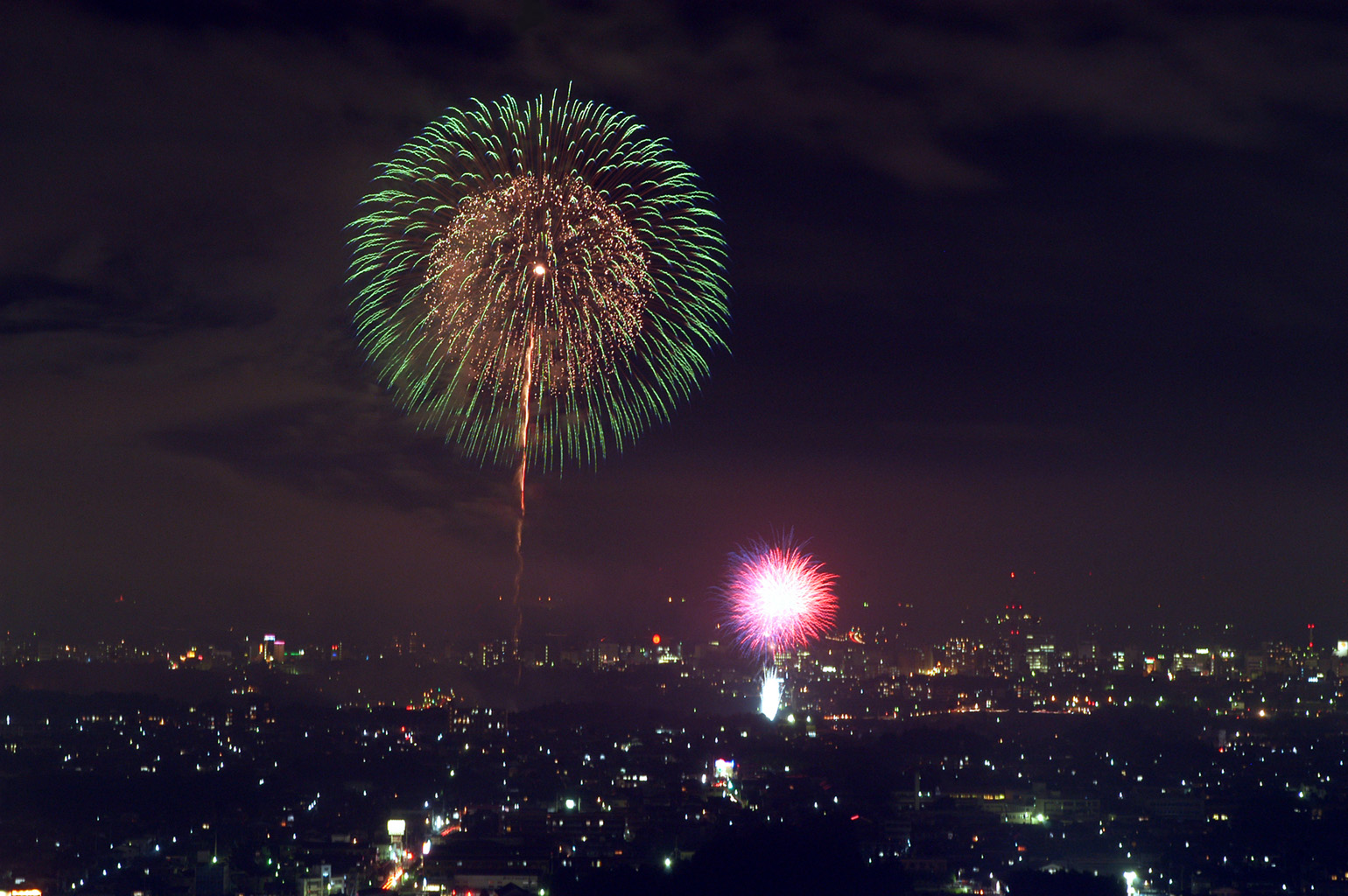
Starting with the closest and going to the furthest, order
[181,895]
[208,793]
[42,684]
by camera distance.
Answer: [181,895] → [208,793] → [42,684]

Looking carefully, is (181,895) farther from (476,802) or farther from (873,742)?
(873,742)

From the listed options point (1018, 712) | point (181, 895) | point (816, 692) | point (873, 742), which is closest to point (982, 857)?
point (181, 895)

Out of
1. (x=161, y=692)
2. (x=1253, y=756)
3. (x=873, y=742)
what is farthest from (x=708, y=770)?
(x=161, y=692)

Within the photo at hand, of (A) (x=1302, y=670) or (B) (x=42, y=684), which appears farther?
(A) (x=1302, y=670)

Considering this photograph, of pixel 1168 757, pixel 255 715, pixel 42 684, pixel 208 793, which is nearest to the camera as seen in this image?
pixel 208 793

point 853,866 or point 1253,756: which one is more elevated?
point 1253,756

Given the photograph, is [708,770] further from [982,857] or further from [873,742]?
[982,857]

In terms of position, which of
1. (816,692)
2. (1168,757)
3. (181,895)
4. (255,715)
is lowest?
(181,895)

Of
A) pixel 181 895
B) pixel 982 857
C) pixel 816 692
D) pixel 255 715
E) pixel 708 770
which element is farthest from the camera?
pixel 816 692

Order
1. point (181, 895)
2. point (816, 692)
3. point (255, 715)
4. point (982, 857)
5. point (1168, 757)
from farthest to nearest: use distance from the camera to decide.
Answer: point (816, 692) < point (255, 715) < point (1168, 757) < point (982, 857) < point (181, 895)
